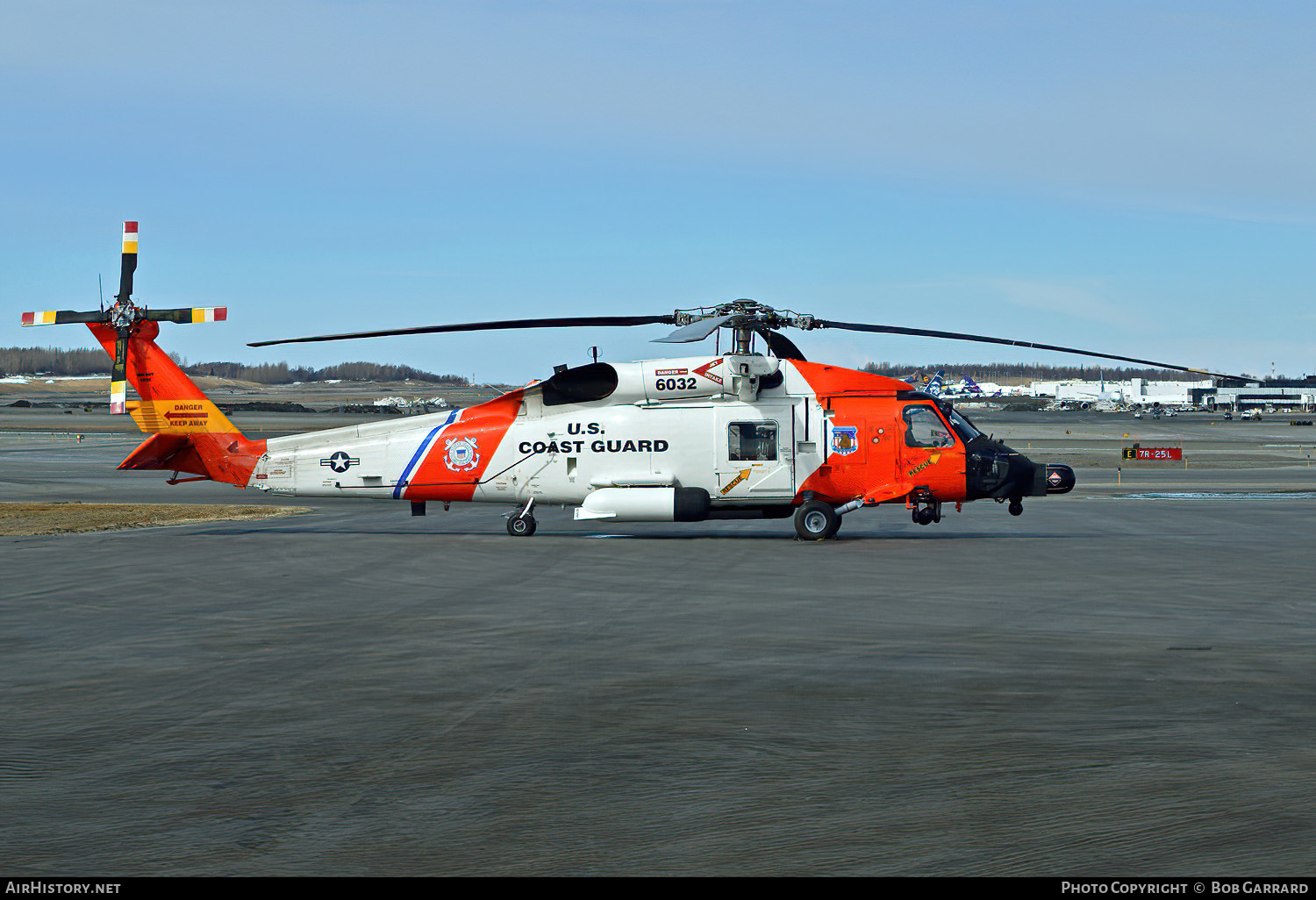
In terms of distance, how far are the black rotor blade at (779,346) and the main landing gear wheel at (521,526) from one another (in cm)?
632

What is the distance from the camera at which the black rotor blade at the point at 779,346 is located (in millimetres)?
23172

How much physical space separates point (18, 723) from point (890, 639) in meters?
8.77

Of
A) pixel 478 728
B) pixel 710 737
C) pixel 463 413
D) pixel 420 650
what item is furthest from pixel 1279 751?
pixel 463 413

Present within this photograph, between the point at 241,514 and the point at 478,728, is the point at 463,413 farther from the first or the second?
the point at 478,728

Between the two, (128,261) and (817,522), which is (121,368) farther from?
(817,522)

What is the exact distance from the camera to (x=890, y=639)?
1294 cm

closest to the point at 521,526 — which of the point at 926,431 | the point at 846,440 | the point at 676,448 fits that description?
the point at 676,448

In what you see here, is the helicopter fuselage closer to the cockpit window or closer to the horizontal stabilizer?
the cockpit window

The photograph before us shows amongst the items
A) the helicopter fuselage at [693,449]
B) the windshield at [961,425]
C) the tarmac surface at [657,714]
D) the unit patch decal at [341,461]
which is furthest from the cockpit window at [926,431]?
the unit patch decal at [341,461]

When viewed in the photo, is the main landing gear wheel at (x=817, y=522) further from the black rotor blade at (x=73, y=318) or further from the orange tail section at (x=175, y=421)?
the black rotor blade at (x=73, y=318)

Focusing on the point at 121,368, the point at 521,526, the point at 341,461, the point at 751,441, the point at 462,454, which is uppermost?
the point at 121,368

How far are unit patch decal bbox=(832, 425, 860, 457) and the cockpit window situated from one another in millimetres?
1065

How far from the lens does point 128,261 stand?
81.2ft

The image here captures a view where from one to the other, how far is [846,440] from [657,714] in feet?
48.9
